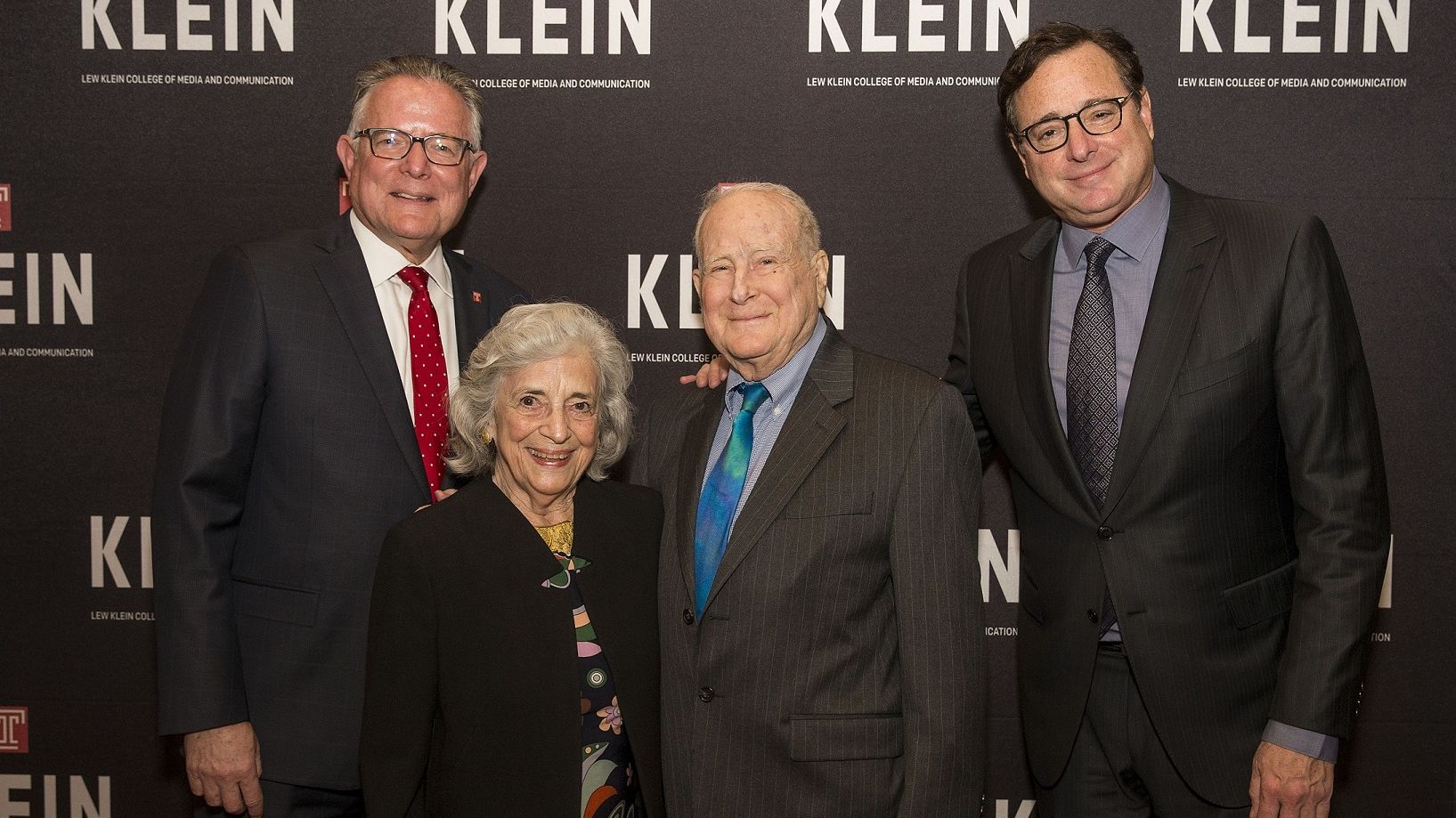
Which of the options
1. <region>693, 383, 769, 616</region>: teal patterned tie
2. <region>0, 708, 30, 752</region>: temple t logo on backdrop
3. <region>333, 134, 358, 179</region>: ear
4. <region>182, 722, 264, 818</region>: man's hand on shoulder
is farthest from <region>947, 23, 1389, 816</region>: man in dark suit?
<region>0, 708, 30, 752</region>: temple t logo on backdrop

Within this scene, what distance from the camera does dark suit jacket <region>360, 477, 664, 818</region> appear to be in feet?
5.94

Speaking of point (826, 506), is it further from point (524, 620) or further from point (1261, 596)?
point (1261, 596)

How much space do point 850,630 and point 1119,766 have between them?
0.72 meters

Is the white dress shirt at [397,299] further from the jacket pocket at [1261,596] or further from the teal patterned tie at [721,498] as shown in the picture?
the jacket pocket at [1261,596]

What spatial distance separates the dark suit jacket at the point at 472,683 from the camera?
181cm

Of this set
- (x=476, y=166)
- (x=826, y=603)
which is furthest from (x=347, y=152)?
(x=826, y=603)

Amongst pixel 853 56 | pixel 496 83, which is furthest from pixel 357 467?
pixel 853 56

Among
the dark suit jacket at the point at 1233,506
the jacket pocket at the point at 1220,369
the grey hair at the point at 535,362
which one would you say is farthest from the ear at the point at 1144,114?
the grey hair at the point at 535,362

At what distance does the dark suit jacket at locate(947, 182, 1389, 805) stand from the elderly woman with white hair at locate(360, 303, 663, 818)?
2.86 ft

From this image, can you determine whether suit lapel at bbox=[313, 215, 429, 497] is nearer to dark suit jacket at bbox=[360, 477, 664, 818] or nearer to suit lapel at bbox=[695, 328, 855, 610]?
dark suit jacket at bbox=[360, 477, 664, 818]

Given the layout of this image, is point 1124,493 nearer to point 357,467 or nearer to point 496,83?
point 357,467

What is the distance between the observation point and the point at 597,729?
187 centimetres

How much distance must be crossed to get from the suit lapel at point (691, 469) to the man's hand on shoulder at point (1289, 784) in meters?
1.10

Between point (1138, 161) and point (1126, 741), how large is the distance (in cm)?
113
